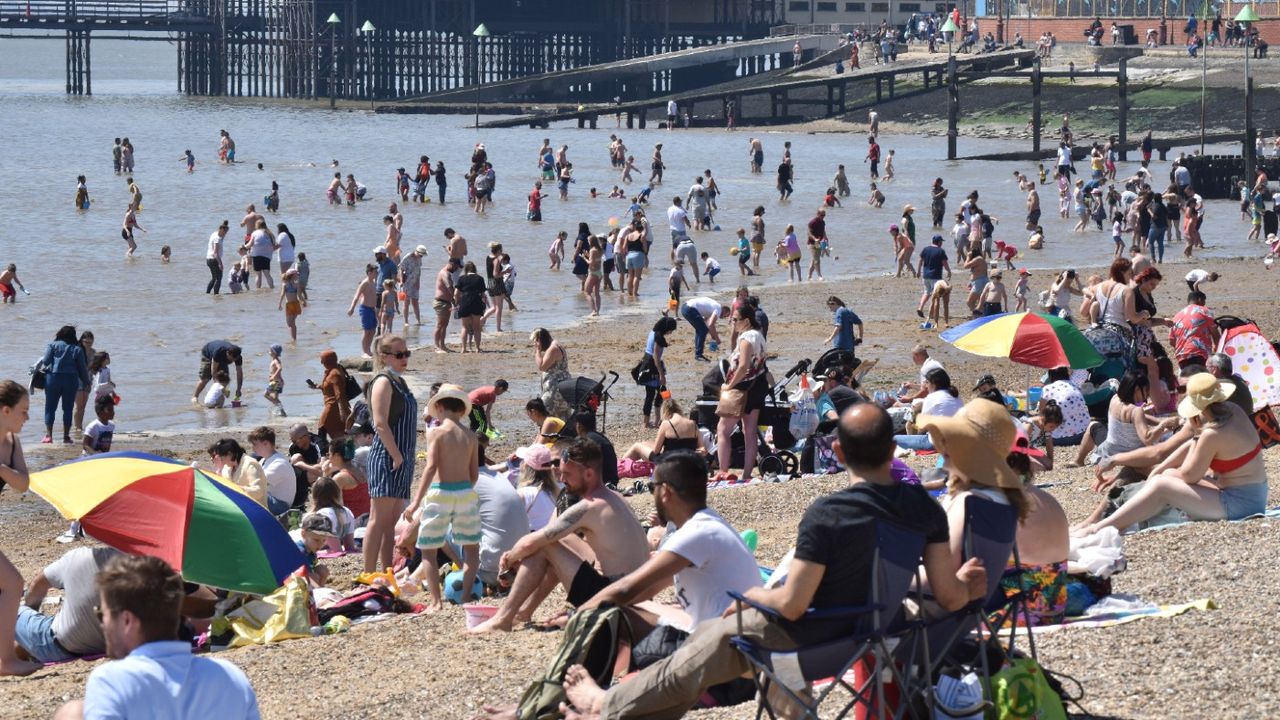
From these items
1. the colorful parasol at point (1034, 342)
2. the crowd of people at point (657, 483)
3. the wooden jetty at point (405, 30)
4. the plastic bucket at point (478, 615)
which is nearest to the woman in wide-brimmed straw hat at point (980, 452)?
the crowd of people at point (657, 483)

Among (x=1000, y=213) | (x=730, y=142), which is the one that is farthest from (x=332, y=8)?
(x=1000, y=213)

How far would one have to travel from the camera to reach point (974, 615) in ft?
17.0

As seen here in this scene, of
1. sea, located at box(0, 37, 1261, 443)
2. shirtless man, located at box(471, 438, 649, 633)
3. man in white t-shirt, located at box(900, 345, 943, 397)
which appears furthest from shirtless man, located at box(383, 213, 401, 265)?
shirtless man, located at box(471, 438, 649, 633)

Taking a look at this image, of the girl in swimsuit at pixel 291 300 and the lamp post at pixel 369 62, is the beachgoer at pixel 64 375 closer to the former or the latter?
the girl in swimsuit at pixel 291 300

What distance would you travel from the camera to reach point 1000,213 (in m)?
37.8

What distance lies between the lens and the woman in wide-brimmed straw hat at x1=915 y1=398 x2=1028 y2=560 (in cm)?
532

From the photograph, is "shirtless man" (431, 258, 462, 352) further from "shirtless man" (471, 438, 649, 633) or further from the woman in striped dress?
"shirtless man" (471, 438, 649, 633)

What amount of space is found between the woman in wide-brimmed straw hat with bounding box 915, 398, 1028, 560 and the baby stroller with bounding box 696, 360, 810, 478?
6.61 metres

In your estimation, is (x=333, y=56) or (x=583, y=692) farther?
(x=333, y=56)

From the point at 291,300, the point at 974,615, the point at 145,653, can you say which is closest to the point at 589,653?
the point at 974,615

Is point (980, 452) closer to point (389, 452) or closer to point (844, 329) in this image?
point (389, 452)

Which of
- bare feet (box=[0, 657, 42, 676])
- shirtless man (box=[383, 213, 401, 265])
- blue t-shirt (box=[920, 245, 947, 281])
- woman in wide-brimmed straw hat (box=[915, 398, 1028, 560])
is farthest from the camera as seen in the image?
shirtless man (box=[383, 213, 401, 265])

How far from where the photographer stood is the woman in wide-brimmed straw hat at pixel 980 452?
5.32 meters

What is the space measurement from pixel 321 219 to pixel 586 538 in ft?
106
